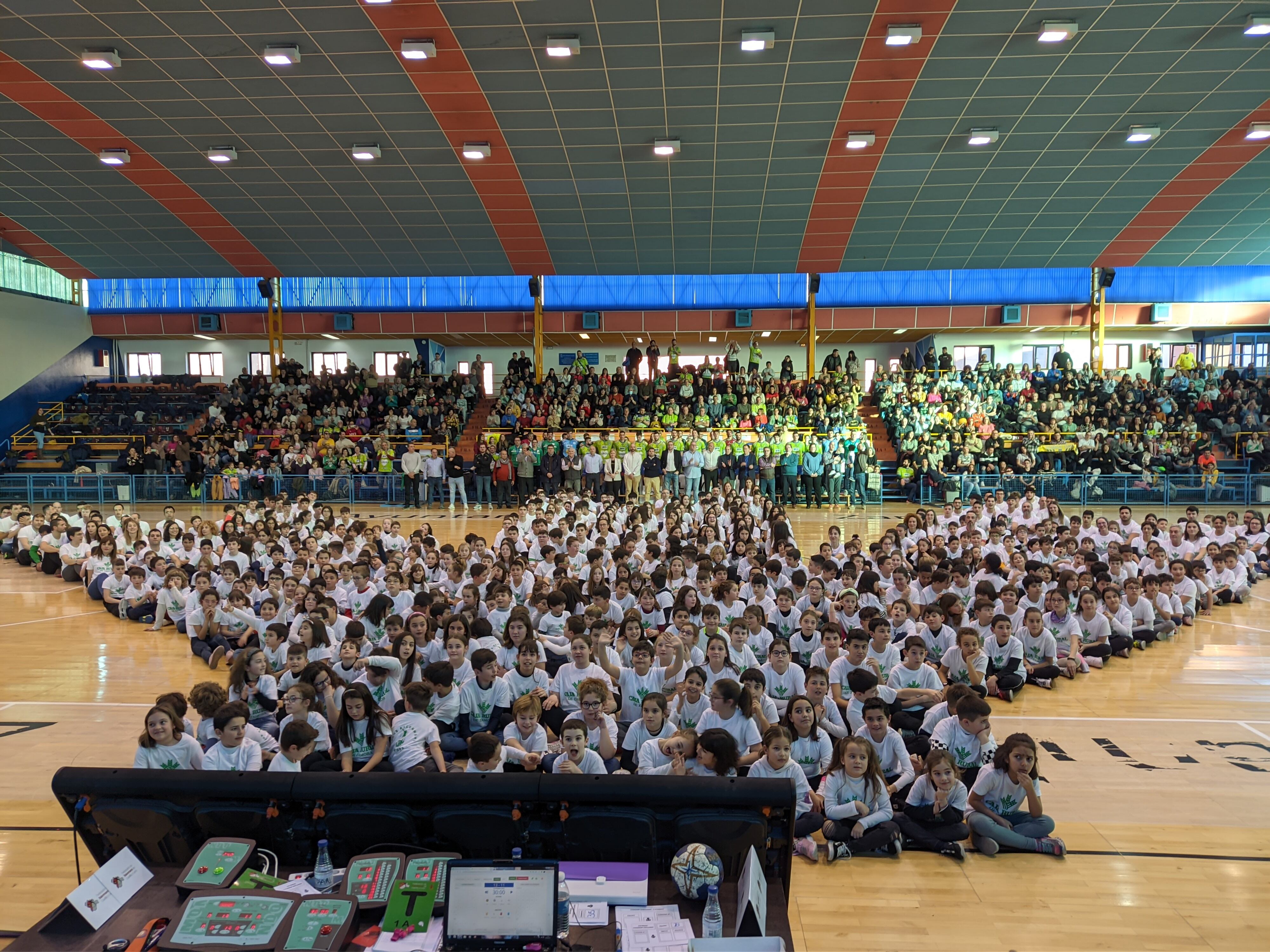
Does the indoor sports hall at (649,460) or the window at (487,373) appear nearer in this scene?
the indoor sports hall at (649,460)

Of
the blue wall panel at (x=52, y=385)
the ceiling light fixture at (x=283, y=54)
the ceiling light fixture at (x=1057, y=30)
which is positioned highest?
the ceiling light fixture at (x=283, y=54)

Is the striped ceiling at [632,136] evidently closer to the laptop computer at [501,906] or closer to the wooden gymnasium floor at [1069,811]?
the wooden gymnasium floor at [1069,811]

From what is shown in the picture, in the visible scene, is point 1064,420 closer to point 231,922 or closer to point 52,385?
point 231,922

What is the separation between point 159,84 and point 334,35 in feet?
16.9

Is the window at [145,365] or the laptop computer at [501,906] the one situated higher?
the window at [145,365]

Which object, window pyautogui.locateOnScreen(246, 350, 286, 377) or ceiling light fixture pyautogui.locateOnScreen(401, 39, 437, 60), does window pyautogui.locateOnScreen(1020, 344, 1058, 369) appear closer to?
ceiling light fixture pyautogui.locateOnScreen(401, 39, 437, 60)

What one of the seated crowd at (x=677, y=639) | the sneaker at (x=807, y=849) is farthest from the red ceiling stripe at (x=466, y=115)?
the sneaker at (x=807, y=849)

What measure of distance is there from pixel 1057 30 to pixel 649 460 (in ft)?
46.6

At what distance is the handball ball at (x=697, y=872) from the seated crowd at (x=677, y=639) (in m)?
0.44

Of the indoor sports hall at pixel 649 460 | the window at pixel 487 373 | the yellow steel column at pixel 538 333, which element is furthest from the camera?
the window at pixel 487 373

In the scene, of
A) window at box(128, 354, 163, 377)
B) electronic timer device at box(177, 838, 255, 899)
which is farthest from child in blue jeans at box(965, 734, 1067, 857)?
window at box(128, 354, 163, 377)

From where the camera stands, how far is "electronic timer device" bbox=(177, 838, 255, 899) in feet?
15.6

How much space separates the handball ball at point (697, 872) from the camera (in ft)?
15.6

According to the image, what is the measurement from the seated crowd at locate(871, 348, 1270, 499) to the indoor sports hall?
0.62 feet
